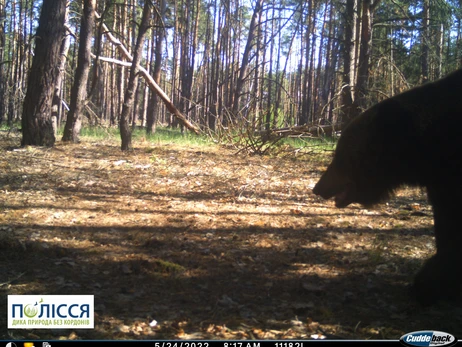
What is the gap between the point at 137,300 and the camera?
3207mm

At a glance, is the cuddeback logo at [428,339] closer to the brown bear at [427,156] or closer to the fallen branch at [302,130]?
the brown bear at [427,156]

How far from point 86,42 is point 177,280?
8.83m

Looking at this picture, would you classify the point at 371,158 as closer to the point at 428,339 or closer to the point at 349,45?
the point at 428,339

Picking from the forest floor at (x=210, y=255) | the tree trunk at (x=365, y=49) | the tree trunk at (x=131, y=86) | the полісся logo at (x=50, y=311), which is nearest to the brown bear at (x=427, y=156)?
the forest floor at (x=210, y=255)

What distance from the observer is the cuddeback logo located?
8.53 feet

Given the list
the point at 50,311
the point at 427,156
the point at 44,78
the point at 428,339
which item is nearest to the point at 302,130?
the point at 44,78

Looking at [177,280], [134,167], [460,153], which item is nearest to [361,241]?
[460,153]

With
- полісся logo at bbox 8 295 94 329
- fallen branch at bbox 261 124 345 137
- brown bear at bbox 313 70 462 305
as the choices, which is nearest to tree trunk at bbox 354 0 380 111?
fallen branch at bbox 261 124 345 137

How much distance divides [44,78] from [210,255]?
6.91m

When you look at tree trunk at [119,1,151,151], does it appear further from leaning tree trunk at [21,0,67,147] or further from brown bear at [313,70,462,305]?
brown bear at [313,70,462,305]

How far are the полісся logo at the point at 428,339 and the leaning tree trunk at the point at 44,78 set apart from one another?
8.50 metres

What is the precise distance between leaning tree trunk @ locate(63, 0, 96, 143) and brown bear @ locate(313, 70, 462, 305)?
871cm

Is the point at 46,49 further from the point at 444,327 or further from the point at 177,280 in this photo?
the point at 444,327

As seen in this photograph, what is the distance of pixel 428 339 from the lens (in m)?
2.64
